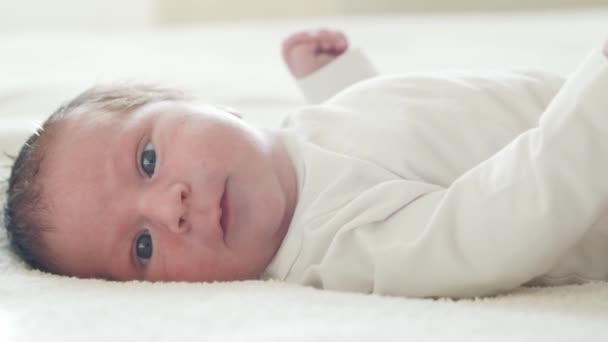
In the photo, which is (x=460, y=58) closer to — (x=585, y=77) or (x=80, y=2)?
(x=585, y=77)

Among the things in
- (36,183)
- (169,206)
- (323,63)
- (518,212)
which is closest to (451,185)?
(518,212)

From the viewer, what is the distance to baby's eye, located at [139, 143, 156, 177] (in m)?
0.97

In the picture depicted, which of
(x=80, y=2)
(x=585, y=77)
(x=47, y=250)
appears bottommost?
(x=80, y=2)

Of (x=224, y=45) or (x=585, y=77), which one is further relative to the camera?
(x=224, y=45)

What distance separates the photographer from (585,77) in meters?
0.77

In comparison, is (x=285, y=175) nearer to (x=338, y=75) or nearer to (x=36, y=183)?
(x=36, y=183)

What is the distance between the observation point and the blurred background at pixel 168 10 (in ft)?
9.59

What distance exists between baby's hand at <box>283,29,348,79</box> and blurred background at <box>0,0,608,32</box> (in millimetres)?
1560

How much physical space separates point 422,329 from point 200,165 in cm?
38

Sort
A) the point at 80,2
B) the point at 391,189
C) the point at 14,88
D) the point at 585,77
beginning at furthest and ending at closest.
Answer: the point at 80,2 → the point at 14,88 → the point at 391,189 → the point at 585,77

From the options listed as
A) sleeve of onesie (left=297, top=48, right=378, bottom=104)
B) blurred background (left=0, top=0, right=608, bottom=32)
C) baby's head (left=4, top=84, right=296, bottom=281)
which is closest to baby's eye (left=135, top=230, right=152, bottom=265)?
baby's head (left=4, top=84, right=296, bottom=281)

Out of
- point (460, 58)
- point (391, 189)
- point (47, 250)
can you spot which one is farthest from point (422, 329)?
point (460, 58)

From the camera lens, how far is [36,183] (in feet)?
3.12

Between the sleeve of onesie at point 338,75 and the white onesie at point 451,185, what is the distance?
0.91ft
